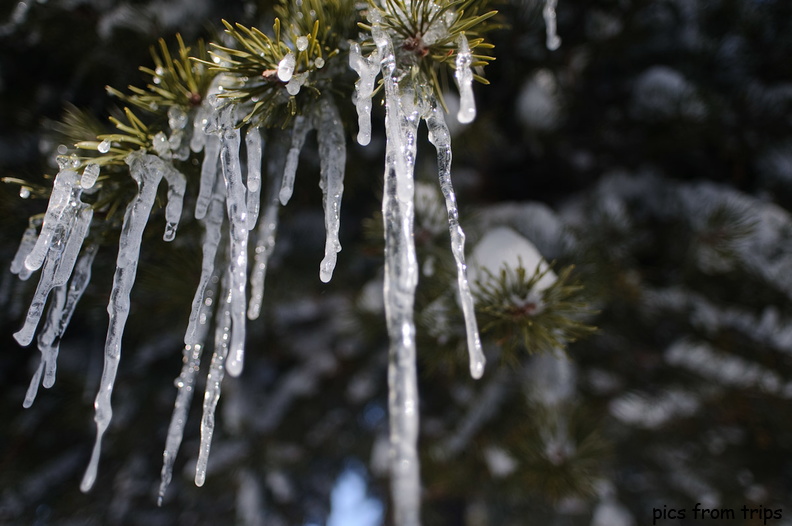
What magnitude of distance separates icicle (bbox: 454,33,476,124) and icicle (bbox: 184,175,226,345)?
28cm

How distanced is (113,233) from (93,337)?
85cm

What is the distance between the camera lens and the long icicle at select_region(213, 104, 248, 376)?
0.43 metres

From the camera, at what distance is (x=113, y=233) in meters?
0.55

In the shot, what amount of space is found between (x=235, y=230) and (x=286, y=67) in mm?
156

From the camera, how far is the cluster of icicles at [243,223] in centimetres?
39

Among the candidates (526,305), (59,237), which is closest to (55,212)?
(59,237)

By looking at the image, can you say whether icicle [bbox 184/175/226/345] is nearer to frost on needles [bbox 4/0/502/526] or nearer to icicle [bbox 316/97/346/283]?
frost on needles [bbox 4/0/502/526]

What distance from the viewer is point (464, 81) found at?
1.29 ft

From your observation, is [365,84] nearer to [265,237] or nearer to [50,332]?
[265,237]

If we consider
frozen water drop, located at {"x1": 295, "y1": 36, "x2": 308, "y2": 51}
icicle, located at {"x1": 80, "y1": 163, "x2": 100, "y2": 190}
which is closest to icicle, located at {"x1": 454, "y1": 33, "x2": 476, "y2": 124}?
frozen water drop, located at {"x1": 295, "y1": 36, "x2": 308, "y2": 51}

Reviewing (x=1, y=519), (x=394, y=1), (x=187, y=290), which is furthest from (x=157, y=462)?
(x=394, y=1)

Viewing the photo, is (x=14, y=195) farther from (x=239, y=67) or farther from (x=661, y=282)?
(x=661, y=282)

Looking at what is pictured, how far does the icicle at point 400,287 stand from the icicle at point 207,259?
20cm

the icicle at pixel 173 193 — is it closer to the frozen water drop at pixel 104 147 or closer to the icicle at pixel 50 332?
the frozen water drop at pixel 104 147
